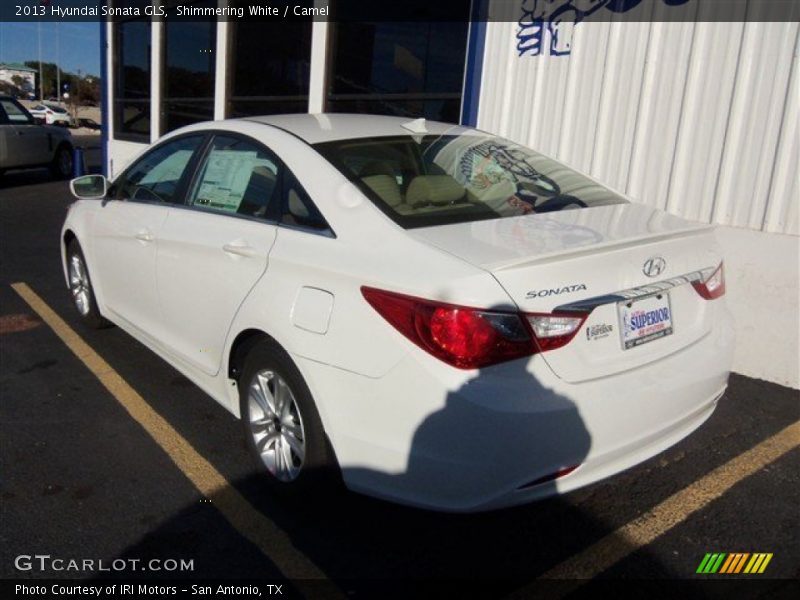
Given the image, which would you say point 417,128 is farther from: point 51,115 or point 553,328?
point 51,115

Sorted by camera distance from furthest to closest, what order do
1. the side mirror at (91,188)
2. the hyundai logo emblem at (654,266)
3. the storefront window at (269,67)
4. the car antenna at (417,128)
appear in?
the storefront window at (269,67) < the side mirror at (91,188) < the car antenna at (417,128) < the hyundai logo emblem at (654,266)

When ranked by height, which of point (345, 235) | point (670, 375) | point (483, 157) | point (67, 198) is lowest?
point (67, 198)

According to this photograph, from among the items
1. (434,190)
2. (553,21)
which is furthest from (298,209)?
(553,21)

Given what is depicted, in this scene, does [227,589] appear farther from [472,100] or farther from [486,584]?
[472,100]

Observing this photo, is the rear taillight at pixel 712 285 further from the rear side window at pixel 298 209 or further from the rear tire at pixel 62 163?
the rear tire at pixel 62 163

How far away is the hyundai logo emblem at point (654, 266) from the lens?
2691 mm

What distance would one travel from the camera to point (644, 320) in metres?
2.65

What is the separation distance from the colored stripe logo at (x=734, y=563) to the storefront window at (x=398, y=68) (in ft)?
18.3

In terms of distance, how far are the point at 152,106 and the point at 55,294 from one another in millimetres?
7249

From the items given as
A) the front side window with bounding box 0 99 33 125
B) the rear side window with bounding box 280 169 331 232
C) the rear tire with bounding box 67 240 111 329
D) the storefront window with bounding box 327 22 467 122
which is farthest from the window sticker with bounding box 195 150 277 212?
the front side window with bounding box 0 99 33 125

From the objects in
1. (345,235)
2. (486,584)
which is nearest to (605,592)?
(486,584)

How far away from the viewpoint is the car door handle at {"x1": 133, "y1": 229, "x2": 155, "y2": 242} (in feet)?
13.2

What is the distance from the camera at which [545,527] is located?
3053 millimetres

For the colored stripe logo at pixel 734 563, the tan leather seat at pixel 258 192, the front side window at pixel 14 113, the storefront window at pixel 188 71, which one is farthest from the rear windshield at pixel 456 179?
the front side window at pixel 14 113
